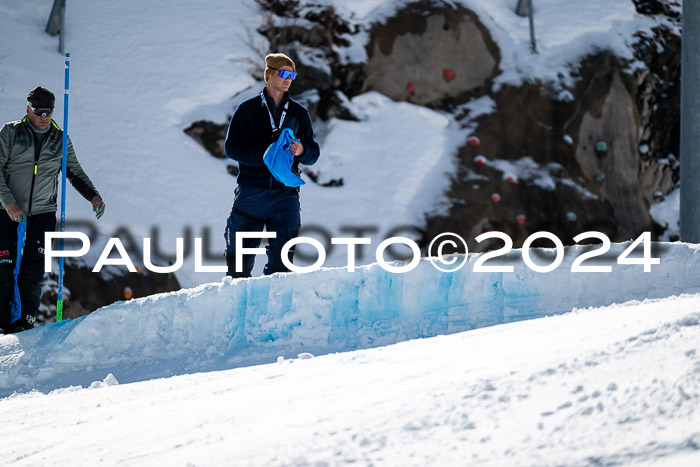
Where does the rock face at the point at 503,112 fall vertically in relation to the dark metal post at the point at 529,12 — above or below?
below

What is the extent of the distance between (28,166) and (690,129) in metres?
4.27

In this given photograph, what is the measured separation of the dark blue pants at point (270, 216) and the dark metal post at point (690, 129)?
8.43ft

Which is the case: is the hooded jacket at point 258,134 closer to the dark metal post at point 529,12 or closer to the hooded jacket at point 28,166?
the hooded jacket at point 28,166

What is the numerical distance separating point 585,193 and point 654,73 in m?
2.97

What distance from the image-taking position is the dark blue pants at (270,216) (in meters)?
4.97

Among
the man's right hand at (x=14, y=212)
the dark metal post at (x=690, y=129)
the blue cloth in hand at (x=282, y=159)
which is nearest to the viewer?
the blue cloth in hand at (x=282, y=159)

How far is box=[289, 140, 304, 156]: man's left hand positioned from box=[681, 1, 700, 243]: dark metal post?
2.58m

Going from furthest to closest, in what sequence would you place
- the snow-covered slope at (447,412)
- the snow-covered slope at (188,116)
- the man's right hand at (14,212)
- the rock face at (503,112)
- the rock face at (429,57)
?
the rock face at (429,57)
the rock face at (503,112)
the snow-covered slope at (188,116)
the man's right hand at (14,212)
the snow-covered slope at (447,412)

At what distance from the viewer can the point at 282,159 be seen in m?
4.83

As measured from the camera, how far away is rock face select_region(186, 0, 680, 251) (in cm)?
1081

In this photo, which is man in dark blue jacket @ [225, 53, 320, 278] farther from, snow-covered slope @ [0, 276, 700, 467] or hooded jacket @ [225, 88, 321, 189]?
snow-covered slope @ [0, 276, 700, 467]

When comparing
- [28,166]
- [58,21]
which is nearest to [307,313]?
[28,166]

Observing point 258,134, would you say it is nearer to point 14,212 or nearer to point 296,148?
point 296,148

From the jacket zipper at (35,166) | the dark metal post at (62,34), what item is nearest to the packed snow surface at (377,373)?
the jacket zipper at (35,166)
